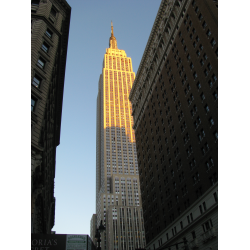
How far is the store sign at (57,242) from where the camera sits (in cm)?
1486

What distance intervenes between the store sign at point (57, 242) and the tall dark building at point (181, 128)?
2753 cm

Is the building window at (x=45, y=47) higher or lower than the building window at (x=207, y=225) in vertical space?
higher

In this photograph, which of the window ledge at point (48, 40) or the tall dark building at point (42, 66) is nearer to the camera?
the tall dark building at point (42, 66)

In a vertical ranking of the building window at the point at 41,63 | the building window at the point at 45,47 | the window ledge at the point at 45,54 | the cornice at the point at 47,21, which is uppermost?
the cornice at the point at 47,21

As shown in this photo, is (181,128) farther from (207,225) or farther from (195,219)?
(207,225)

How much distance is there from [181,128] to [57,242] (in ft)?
142

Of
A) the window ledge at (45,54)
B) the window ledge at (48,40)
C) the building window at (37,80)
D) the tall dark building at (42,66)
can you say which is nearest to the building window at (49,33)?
the tall dark building at (42,66)

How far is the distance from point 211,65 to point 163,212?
35006mm

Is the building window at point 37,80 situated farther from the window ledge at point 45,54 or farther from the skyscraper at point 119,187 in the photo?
the skyscraper at point 119,187

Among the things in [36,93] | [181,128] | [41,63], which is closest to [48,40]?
[41,63]

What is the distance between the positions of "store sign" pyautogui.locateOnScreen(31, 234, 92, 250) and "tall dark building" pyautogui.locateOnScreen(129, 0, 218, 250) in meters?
27.5

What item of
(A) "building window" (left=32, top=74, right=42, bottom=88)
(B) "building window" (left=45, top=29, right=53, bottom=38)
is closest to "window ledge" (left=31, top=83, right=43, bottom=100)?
(A) "building window" (left=32, top=74, right=42, bottom=88)
